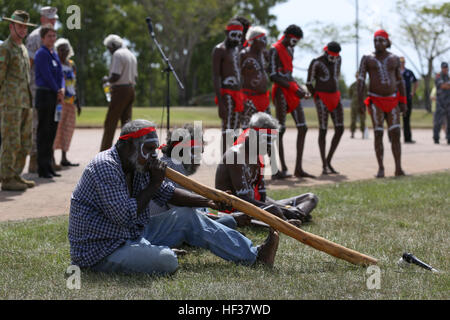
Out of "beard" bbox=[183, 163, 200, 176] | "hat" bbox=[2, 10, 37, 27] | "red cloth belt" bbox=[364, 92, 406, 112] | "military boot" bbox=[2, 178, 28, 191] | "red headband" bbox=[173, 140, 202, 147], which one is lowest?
"military boot" bbox=[2, 178, 28, 191]

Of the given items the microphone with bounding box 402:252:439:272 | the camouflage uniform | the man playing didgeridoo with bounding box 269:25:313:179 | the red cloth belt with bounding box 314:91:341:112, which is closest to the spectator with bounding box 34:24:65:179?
the camouflage uniform

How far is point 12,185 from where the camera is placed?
27.0 feet

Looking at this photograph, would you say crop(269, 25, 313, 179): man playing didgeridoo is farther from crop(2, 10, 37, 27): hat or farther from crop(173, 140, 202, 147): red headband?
crop(173, 140, 202, 147): red headband

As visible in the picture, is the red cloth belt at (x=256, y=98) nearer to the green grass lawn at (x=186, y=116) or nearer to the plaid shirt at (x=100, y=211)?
the plaid shirt at (x=100, y=211)

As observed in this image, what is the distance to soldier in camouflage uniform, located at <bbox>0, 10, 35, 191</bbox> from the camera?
8.16m

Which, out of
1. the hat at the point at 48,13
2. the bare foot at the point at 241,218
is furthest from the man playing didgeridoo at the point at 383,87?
the bare foot at the point at 241,218

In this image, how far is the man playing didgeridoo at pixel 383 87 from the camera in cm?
1037

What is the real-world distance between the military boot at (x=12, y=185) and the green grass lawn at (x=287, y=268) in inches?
71.0

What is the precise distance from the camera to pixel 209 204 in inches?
197

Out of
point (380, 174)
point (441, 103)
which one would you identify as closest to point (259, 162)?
point (380, 174)

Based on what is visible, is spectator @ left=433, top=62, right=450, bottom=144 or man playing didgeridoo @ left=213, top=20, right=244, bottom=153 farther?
spectator @ left=433, top=62, right=450, bottom=144
